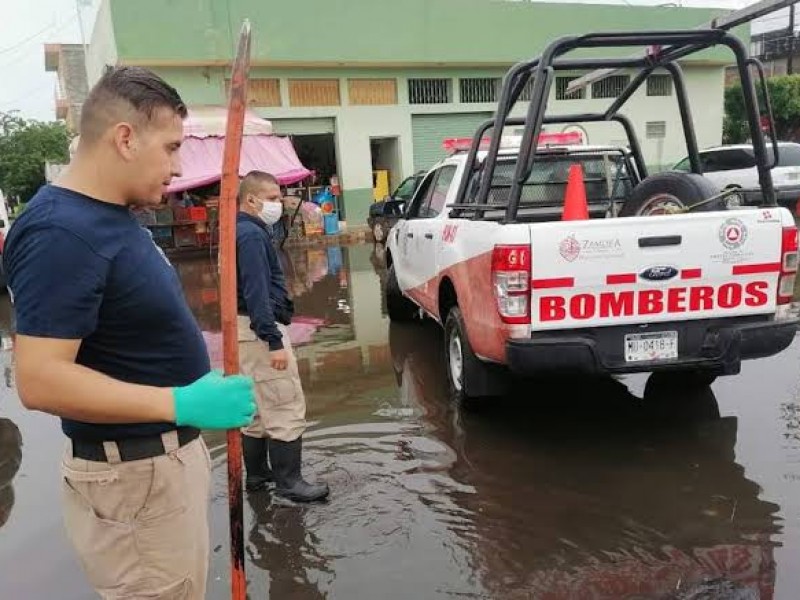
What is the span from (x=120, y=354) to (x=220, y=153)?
14.1 metres

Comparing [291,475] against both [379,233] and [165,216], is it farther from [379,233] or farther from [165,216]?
[165,216]

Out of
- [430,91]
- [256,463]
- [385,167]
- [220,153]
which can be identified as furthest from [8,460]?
[385,167]

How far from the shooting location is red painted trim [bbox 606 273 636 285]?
3777mm

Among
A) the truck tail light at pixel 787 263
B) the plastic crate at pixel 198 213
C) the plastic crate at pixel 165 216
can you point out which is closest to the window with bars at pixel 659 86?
the plastic crate at pixel 198 213

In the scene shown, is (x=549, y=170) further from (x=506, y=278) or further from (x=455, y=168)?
(x=506, y=278)

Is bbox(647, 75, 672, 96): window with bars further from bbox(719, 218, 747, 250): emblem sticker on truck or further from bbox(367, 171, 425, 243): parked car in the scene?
bbox(719, 218, 747, 250): emblem sticker on truck

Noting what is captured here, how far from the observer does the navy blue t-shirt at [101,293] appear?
4.85ft

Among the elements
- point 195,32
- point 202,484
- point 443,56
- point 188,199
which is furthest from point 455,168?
point 443,56

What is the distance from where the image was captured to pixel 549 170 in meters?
5.81

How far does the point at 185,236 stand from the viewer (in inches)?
648

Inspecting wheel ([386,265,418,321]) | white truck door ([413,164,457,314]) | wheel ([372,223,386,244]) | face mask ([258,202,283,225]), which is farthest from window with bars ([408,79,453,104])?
face mask ([258,202,283,225])

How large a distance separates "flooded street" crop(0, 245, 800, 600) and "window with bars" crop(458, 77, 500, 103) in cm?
1620

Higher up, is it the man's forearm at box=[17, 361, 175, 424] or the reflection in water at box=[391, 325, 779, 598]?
the man's forearm at box=[17, 361, 175, 424]

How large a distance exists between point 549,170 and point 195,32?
532 inches
